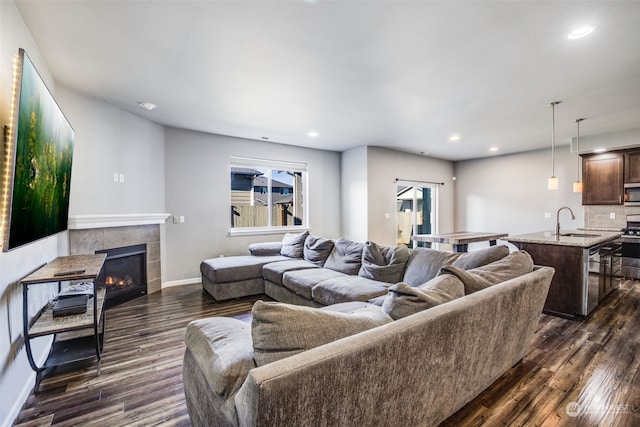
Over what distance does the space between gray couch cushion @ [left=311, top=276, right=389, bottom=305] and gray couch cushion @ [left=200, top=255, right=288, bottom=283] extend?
4.32ft

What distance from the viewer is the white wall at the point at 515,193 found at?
5.99 meters

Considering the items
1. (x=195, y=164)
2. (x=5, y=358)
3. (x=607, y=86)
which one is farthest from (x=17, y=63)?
(x=607, y=86)

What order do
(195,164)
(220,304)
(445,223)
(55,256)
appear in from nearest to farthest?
(55,256)
(220,304)
(195,164)
(445,223)

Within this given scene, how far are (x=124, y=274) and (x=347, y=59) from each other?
13.0ft

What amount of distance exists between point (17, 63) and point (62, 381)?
7.02 ft

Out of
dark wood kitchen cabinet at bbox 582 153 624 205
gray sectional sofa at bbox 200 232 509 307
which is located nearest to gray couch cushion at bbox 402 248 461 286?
gray sectional sofa at bbox 200 232 509 307

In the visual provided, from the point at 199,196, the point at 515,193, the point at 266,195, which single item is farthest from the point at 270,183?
the point at 515,193

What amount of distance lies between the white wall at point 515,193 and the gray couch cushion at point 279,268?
5.39 m

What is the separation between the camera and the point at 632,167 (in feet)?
16.3

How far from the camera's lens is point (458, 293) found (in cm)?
166

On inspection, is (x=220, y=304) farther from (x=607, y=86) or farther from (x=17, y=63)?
(x=607, y=86)

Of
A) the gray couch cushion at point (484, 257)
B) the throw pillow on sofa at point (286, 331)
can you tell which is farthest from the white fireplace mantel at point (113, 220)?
the gray couch cushion at point (484, 257)

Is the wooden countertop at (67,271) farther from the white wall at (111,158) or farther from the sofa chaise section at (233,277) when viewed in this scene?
the sofa chaise section at (233,277)

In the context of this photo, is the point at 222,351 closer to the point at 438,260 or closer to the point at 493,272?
the point at 493,272
